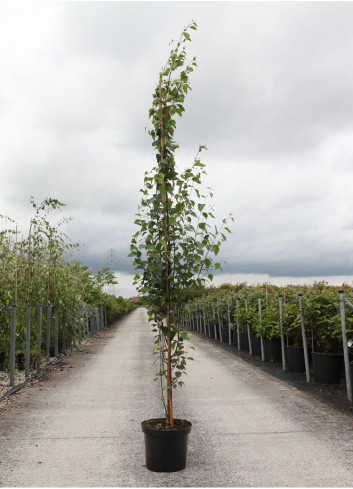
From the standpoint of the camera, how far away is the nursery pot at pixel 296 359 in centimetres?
961

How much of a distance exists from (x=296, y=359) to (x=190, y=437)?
17.3ft

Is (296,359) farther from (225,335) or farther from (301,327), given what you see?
(225,335)

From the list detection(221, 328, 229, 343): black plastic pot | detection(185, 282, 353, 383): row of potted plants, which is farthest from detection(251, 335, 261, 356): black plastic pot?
detection(221, 328, 229, 343): black plastic pot

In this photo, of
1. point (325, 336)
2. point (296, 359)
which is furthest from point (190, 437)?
point (296, 359)

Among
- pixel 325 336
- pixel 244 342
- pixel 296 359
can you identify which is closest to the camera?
pixel 325 336

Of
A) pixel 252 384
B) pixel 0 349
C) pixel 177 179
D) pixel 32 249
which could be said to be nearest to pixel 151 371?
pixel 252 384

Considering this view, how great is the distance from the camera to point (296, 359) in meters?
9.66

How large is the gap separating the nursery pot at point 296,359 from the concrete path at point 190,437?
99cm

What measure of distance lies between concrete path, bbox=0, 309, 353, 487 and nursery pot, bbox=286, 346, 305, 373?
0.99m

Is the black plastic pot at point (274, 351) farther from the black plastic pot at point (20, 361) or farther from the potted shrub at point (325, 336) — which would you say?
the black plastic pot at point (20, 361)

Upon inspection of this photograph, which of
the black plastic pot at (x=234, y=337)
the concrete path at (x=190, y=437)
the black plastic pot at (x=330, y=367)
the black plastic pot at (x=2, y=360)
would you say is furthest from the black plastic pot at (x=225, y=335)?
the black plastic pot at (x=2, y=360)

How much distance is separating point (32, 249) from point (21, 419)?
499 cm

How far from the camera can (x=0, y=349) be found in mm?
9070

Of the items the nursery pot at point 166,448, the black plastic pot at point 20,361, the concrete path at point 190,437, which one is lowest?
the concrete path at point 190,437
